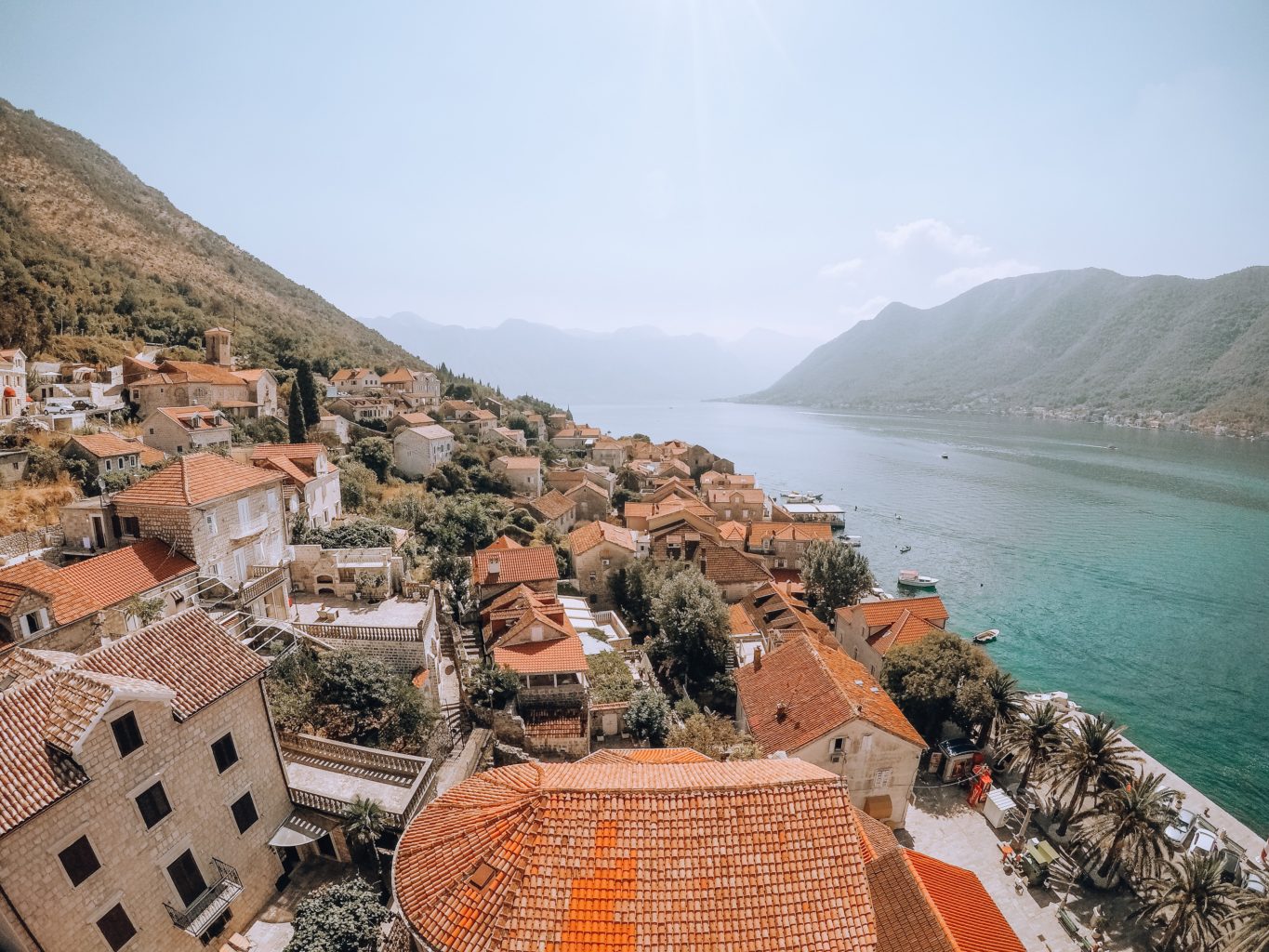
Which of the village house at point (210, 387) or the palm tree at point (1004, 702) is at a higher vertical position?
the village house at point (210, 387)

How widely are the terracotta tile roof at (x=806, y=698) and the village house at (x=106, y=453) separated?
33.3 m

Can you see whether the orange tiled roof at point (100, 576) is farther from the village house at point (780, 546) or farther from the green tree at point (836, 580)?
the village house at point (780, 546)

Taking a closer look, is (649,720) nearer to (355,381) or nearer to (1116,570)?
(1116,570)

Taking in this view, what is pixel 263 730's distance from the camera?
535 inches

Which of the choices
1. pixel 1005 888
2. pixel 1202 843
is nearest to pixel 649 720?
pixel 1005 888

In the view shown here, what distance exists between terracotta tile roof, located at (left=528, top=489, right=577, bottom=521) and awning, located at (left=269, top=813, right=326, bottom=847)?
3742 cm

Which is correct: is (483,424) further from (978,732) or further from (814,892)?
(814,892)

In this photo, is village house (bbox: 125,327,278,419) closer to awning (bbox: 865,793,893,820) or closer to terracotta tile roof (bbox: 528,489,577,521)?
terracotta tile roof (bbox: 528,489,577,521)

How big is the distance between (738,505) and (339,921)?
56910mm

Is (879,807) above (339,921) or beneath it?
beneath

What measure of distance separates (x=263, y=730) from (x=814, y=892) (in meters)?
12.8

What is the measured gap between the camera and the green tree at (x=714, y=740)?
1886 cm

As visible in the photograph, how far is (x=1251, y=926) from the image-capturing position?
1458 centimetres

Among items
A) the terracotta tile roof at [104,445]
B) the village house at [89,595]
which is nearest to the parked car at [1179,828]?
the village house at [89,595]
